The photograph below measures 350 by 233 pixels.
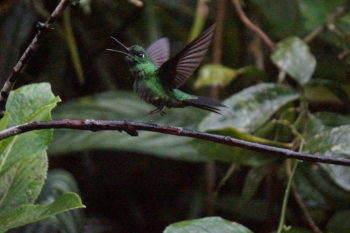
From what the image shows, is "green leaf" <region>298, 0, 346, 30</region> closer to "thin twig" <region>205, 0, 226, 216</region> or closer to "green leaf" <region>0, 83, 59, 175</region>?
"thin twig" <region>205, 0, 226, 216</region>

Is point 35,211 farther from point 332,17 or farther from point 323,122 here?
point 332,17

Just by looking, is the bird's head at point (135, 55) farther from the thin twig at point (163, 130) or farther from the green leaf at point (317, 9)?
the green leaf at point (317, 9)

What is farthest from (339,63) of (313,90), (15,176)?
(15,176)

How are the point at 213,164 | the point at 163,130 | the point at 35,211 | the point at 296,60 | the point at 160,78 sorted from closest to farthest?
the point at 163,130, the point at 35,211, the point at 160,78, the point at 296,60, the point at 213,164

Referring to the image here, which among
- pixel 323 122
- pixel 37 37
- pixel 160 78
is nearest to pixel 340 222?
pixel 323 122

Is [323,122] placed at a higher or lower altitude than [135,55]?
lower

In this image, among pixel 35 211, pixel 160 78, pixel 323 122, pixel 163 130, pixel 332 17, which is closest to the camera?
pixel 163 130

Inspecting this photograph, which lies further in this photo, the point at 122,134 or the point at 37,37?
the point at 122,134
